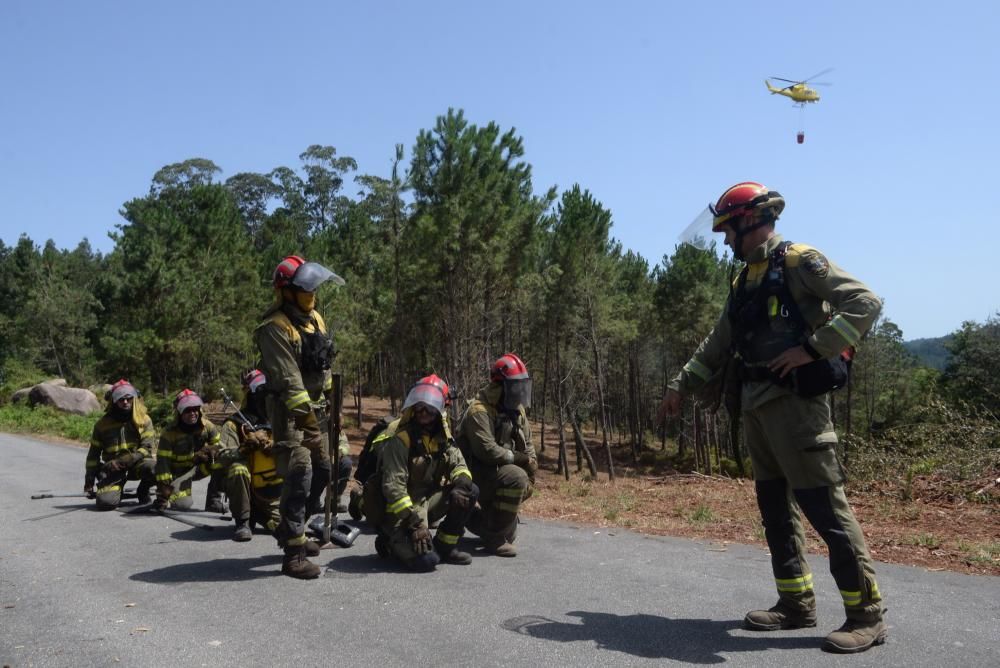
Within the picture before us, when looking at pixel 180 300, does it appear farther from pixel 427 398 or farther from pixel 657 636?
pixel 657 636

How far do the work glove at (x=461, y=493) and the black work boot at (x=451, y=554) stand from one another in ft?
1.04

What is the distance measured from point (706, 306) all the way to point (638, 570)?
3366 cm

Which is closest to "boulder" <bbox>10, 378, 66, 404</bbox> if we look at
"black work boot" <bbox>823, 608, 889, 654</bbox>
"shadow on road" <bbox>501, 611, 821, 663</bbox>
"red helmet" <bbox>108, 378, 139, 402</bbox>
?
"red helmet" <bbox>108, 378, 139, 402</bbox>

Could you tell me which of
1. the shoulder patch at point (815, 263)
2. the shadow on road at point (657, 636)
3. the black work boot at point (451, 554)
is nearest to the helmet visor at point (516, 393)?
the black work boot at point (451, 554)

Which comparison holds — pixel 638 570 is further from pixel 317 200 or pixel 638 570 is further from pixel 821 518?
pixel 317 200

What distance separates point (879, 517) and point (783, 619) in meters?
4.47

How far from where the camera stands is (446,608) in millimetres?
4719

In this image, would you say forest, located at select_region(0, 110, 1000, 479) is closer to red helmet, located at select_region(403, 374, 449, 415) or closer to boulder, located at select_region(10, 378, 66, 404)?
boulder, located at select_region(10, 378, 66, 404)

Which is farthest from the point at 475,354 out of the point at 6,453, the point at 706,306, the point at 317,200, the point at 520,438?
the point at 317,200

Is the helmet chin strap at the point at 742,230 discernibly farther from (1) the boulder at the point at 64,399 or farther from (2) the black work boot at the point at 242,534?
(1) the boulder at the point at 64,399

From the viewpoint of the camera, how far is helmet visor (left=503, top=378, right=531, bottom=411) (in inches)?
265

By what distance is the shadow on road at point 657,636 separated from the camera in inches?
153

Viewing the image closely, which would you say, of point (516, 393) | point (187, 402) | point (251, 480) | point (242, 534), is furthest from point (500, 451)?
point (187, 402)

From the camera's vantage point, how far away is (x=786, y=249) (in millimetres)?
4180
